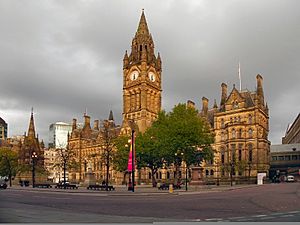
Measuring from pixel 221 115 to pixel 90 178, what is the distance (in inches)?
1709

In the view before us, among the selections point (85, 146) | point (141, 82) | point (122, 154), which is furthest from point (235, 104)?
point (85, 146)

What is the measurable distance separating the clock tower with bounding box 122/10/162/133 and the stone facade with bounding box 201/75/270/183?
24.6 m

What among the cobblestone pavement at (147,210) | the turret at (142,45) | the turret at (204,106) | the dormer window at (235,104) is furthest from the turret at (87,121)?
the cobblestone pavement at (147,210)

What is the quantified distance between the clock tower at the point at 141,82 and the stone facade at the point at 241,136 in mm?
24567

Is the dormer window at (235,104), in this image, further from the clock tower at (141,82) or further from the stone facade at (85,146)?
the stone facade at (85,146)

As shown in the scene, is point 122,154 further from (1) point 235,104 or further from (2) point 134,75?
(2) point 134,75

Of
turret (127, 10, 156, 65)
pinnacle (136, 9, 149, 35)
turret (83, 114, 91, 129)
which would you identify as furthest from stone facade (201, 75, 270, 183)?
turret (83, 114, 91, 129)

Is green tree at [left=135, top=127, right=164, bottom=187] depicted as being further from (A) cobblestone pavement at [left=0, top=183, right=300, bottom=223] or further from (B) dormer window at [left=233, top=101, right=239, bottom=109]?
(A) cobblestone pavement at [left=0, top=183, right=300, bottom=223]

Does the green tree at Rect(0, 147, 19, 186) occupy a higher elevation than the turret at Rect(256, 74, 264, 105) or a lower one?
lower

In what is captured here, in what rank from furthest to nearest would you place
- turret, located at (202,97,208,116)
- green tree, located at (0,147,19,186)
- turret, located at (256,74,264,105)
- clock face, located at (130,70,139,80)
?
clock face, located at (130,70,139,80), turret, located at (202,97,208,116), green tree, located at (0,147,19,186), turret, located at (256,74,264,105)

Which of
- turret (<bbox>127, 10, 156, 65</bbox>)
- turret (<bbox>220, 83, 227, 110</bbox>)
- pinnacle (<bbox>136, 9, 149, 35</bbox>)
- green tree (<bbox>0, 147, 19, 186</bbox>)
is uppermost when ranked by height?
pinnacle (<bbox>136, 9, 149, 35</bbox>)

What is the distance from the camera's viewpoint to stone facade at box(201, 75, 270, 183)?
302ft

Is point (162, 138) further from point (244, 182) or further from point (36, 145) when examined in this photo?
point (36, 145)

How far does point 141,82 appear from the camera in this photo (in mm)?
119625
